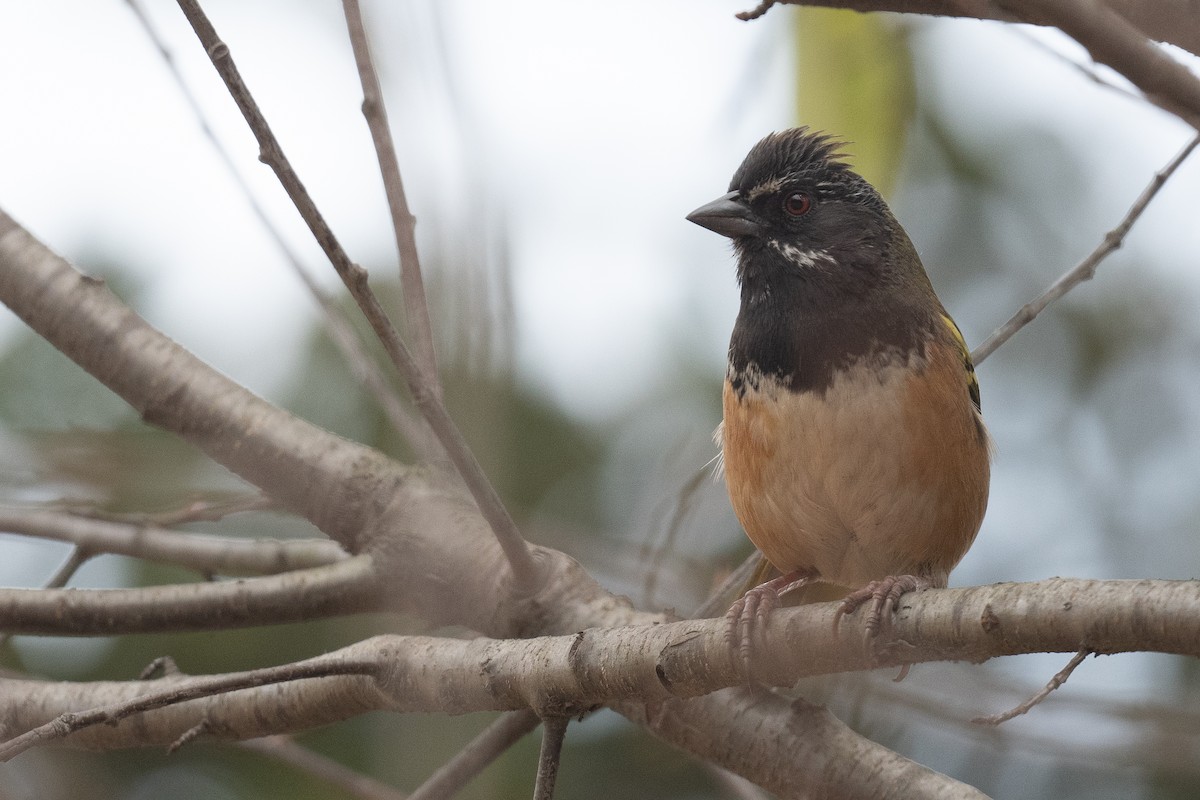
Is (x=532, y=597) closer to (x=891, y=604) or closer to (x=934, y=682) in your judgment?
(x=891, y=604)

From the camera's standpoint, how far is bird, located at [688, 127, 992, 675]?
365 centimetres

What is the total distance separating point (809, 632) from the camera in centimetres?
264

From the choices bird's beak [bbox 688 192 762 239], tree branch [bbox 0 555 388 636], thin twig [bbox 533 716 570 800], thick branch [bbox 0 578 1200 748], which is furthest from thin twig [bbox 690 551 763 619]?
bird's beak [bbox 688 192 762 239]

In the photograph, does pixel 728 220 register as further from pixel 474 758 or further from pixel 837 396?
pixel 474 758

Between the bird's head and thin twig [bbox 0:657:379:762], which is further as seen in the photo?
the bird's head

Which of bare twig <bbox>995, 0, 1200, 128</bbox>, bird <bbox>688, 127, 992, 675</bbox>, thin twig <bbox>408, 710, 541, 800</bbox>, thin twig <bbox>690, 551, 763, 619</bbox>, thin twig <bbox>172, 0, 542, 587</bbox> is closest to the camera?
bare twig <bbox>995, 0, 1200, 128</bbox>

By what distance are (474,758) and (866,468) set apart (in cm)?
146

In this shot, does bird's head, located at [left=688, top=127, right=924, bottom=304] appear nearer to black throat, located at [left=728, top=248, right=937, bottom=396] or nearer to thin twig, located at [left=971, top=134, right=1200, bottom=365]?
black throat, located at [left=728, top=248, right=937, bottom=396]

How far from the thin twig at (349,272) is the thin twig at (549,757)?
0.49 m

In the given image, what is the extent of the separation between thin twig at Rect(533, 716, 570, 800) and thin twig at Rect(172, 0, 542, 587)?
49cm

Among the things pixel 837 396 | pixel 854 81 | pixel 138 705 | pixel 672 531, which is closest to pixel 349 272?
pixel 138 705

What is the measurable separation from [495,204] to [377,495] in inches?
39.9

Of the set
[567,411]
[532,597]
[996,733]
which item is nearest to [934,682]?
[996,733]

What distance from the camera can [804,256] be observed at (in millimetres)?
4215
